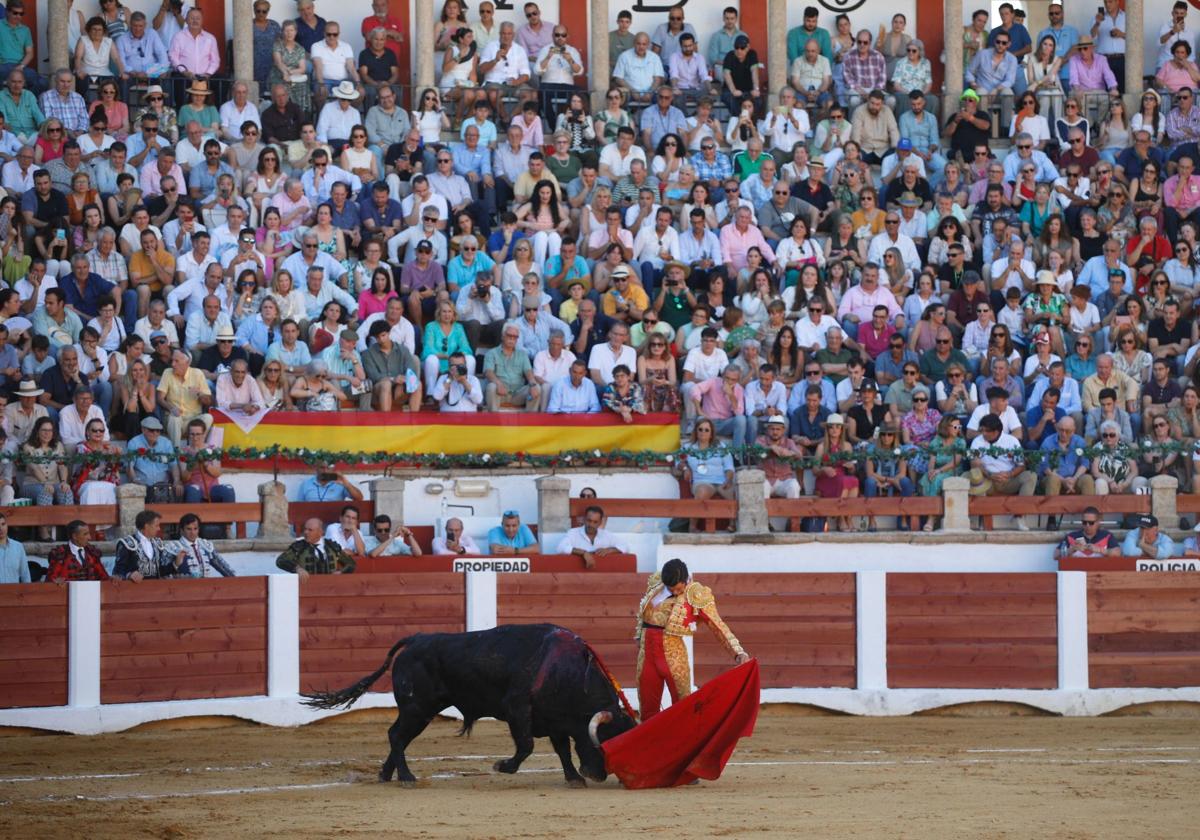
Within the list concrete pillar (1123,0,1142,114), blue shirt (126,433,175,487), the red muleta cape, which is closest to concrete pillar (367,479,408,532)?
blue shirt (126,433,175,487)

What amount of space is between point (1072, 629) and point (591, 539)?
3575 mm

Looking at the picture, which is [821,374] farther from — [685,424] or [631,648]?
[631,648]

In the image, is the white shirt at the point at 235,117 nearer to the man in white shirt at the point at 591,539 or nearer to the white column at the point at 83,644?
the man in white shirt at the point at 591,539

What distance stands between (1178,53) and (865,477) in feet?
25.9

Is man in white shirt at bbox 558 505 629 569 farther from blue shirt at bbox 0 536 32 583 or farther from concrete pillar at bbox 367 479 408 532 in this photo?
blue shirt at bbox 0 536 32 583

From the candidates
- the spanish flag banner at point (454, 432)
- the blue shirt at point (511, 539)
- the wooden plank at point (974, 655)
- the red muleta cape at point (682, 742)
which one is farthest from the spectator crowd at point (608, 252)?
the red muleta cape at point (682, 742)

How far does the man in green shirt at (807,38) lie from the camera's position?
822 inches

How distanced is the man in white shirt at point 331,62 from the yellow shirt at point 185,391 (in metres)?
4.73

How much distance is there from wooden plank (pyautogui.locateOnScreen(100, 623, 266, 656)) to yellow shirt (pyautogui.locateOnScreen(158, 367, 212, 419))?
1.92 metres

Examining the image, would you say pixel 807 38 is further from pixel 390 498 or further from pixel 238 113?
pixel 390 498

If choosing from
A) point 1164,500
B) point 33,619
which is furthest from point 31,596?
point 1164,500

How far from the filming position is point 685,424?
16188mm

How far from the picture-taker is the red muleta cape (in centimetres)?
998

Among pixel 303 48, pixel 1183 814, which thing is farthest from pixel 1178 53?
pixel 1183 814
